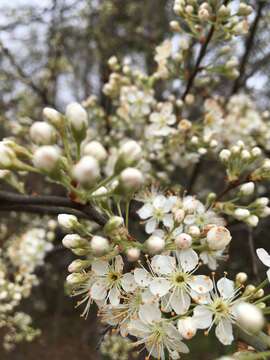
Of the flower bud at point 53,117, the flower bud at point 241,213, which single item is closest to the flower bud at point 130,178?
the flower bud at point 53,117

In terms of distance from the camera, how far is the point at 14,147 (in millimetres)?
1263

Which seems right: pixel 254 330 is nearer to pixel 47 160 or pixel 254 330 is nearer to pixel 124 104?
pixel 47 160

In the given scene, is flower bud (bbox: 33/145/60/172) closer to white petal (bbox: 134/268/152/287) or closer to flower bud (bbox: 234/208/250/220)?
white petal (bbox: 134/268/152/287)

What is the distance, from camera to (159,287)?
4.41ft

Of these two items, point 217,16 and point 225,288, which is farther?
point 217,16

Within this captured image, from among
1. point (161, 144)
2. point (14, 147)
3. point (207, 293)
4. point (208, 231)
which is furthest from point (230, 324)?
point (161, 144)

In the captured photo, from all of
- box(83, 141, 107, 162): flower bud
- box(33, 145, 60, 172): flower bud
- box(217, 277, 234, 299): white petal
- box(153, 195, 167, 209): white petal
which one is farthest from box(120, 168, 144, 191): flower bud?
box(153, 195, 167, 209): white petal

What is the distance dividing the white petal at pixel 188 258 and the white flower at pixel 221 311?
127 mm

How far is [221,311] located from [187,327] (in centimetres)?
21

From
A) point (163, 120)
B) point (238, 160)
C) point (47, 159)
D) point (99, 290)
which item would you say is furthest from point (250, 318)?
point (163, 120)

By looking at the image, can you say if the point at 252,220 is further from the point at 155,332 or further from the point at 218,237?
the point at 155,332

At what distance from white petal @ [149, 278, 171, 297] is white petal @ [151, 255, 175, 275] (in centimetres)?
4

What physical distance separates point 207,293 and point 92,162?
25.9 inches

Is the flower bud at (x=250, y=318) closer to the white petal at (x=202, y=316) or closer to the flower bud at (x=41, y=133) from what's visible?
the white petal at (x=202, y=316)
